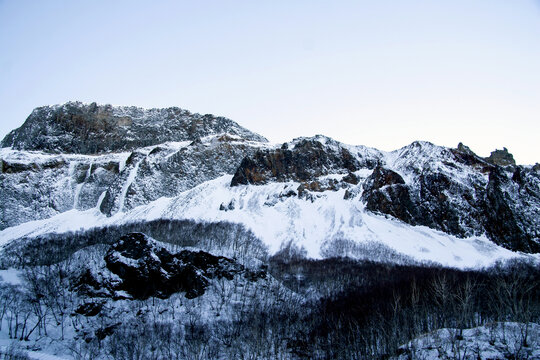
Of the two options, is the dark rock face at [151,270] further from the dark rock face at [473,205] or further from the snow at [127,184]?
the snow at [127,184]

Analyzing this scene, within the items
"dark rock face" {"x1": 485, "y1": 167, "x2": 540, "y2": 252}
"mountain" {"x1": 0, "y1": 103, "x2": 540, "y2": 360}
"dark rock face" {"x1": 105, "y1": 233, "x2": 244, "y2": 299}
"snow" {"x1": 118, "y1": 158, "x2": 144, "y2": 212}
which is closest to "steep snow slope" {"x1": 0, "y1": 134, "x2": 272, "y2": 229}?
"snow" {"x1": 118, "y1": 158, "x2": 144, "y2": 212}

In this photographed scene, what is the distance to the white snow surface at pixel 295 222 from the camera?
133750 millimetres

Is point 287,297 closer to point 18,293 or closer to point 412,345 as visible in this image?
point 412,345

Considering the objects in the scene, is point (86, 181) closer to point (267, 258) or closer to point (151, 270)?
point (267, 258)

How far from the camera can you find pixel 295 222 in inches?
6220

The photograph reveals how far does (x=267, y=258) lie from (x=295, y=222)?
3518 cm

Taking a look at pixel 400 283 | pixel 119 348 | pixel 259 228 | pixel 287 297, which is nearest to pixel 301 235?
pixel 259 228

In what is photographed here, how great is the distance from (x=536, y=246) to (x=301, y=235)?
3490 inches

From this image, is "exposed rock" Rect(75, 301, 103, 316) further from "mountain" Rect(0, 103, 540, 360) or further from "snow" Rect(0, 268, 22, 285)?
"snow" Rect(0, 268, 22, 285)

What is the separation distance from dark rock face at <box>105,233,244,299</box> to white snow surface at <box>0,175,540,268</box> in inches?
3078

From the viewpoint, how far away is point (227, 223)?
152 meters

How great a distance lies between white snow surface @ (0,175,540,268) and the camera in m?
134

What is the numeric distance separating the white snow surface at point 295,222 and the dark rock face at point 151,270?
3078 inches

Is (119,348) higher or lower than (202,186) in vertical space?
lower
